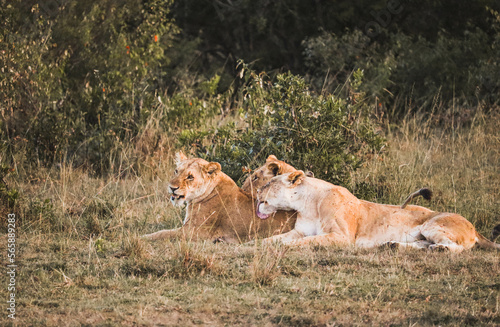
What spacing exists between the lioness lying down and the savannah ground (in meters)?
0.19

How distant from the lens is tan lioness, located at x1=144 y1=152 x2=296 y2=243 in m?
6.87

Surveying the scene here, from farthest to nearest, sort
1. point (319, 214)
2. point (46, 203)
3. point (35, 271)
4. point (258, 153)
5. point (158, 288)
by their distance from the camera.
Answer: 1. point (258, 153)
2. point (46, 203)
3. point (319, 214)
4. point (35, 271)
5. point (158, 288)

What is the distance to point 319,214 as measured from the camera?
6.62 m

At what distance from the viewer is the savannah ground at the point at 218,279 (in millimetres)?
4570

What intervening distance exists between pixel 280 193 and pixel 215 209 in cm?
71

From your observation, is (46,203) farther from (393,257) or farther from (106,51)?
(106,51)

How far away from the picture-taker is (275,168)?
7.31 m

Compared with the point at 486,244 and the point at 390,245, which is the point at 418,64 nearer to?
the point at 486,244

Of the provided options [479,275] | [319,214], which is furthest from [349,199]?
[479,275]

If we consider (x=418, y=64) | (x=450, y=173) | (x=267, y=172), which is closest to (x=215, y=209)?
(x=267, y=172)

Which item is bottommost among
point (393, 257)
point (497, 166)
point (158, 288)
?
point (497, 166)

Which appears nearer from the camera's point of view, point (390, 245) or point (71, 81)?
point (390, 245)

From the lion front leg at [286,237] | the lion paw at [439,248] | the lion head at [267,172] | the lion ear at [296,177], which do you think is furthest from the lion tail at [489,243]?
the lion head at [267,172]

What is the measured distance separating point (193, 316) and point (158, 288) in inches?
26.2
